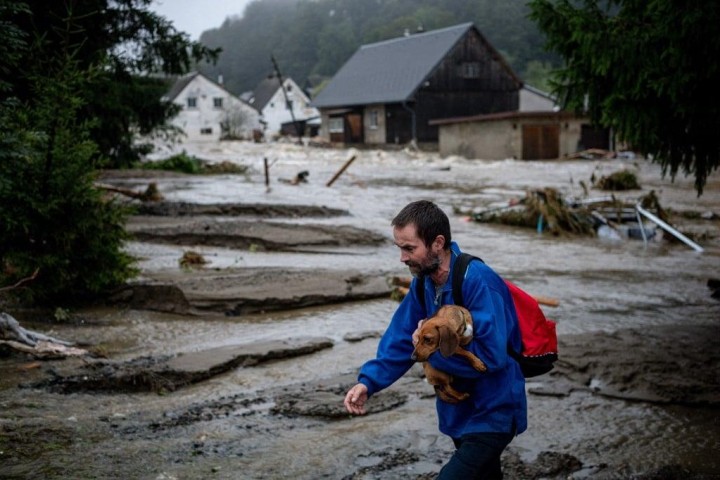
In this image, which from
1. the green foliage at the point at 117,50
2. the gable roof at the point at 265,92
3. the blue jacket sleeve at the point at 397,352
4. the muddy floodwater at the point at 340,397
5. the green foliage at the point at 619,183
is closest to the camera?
the blue jacket sleeve at the point at 397,352

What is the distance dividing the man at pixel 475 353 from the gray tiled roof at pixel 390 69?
53.5 meters

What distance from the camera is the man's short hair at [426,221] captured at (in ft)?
11.2

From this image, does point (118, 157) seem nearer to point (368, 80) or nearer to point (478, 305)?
point (478, 305)

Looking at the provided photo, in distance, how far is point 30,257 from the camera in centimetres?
859

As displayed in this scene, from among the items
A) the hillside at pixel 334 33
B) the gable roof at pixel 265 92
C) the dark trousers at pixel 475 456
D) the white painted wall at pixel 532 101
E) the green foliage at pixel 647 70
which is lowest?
the dark trousers at pixel 475 456

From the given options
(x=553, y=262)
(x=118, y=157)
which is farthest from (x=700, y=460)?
(x=118, y=157)

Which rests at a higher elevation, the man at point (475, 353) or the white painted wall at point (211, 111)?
the white painted wall at point (211, 111)

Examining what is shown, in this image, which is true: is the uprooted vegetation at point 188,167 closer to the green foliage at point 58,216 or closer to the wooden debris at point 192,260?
the wooden debris at point 192,260

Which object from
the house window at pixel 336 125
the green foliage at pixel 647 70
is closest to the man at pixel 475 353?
the green foliage at pixel 647 70

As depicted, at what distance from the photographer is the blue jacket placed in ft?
10.7

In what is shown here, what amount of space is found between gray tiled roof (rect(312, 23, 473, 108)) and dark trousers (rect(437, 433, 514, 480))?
5370 centimetres

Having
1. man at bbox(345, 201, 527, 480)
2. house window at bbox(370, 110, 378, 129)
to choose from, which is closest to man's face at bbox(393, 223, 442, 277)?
man at bbox(345, 201, 527, 480)

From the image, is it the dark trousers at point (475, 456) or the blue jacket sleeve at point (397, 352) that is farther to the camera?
the blue jacket sleeve at point (397, 352)

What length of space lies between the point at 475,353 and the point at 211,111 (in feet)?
274
